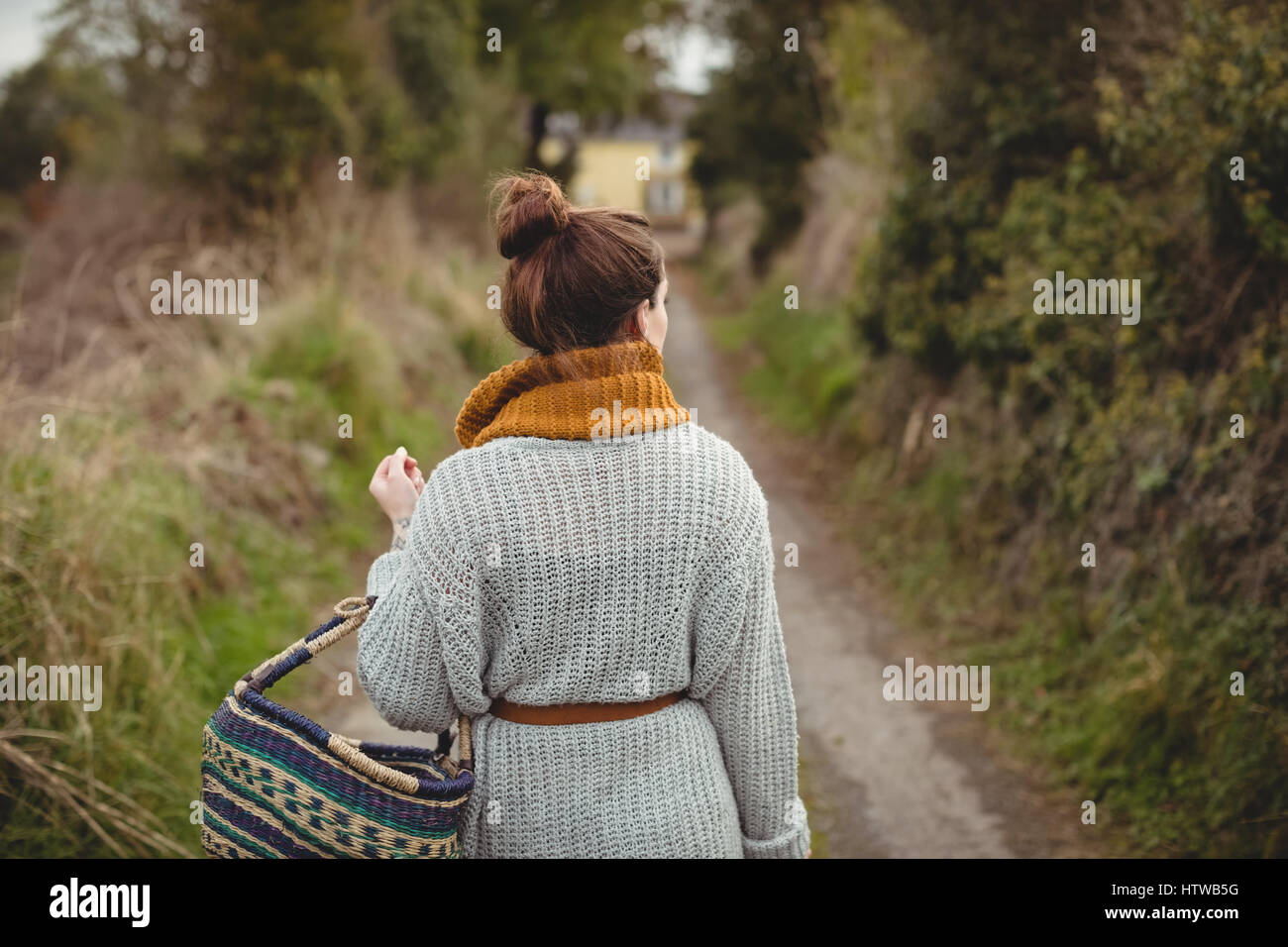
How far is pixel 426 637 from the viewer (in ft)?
5.60

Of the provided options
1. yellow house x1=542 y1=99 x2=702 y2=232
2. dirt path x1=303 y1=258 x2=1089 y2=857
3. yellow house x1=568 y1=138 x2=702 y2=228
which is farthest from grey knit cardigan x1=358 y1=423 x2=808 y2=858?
yellow house x1=568 y1=138 x2=702 y2=228

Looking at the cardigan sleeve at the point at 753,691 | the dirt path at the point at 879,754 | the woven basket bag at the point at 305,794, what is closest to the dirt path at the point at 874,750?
the dirt path at the point at 879,754

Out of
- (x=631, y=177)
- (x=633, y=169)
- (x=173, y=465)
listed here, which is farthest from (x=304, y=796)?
(x=633, y=169)

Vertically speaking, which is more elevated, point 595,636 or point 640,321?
point 640,321

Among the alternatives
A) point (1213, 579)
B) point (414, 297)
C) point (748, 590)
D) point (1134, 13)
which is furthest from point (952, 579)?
point (414, 297)

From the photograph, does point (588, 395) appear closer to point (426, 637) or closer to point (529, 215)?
point (529, 215)

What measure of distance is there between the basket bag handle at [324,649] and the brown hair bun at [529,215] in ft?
2.28

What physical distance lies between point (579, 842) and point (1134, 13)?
5.60m

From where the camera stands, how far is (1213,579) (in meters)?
3.90

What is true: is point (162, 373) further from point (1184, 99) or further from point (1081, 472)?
point (1184, 99)

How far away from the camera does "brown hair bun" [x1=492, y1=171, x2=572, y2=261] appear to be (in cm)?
168

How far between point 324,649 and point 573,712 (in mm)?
457

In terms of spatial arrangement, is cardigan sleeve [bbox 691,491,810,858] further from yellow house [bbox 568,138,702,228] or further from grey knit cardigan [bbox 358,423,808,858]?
yellow house [bbox 568,138,702,228]

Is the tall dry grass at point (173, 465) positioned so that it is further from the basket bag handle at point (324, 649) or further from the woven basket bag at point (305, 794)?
the woven basket bag at point (305, 794)
